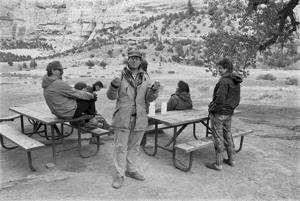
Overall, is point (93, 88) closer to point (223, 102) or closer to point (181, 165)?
point (181, 165)

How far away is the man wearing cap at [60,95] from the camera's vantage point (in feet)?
14.4

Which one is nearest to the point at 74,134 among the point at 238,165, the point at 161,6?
the point at 238,165

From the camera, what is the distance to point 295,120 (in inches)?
321

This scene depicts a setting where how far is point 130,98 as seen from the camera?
12.3ft

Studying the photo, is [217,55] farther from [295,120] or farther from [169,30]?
[169,30]

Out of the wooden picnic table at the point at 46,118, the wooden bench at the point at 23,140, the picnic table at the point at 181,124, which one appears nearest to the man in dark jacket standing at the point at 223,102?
the picnic table at the point at 181,124

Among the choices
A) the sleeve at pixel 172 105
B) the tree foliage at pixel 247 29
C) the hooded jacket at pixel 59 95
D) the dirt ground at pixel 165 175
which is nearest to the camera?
the dirt ground at pixel 165 175

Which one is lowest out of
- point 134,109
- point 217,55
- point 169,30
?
point 134,109

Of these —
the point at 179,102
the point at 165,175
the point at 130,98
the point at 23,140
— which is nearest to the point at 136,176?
the point at 165,175

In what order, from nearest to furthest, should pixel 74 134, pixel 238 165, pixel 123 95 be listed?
pixel 123 95 → pixel 238 165 → pixel 74 134

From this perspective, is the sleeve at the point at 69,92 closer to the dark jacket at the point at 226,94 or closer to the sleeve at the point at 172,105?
the sleeve at the point at 172,105

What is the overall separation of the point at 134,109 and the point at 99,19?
53.9m

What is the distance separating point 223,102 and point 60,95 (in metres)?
2.51

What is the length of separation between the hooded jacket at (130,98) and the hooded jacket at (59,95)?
1.09m
